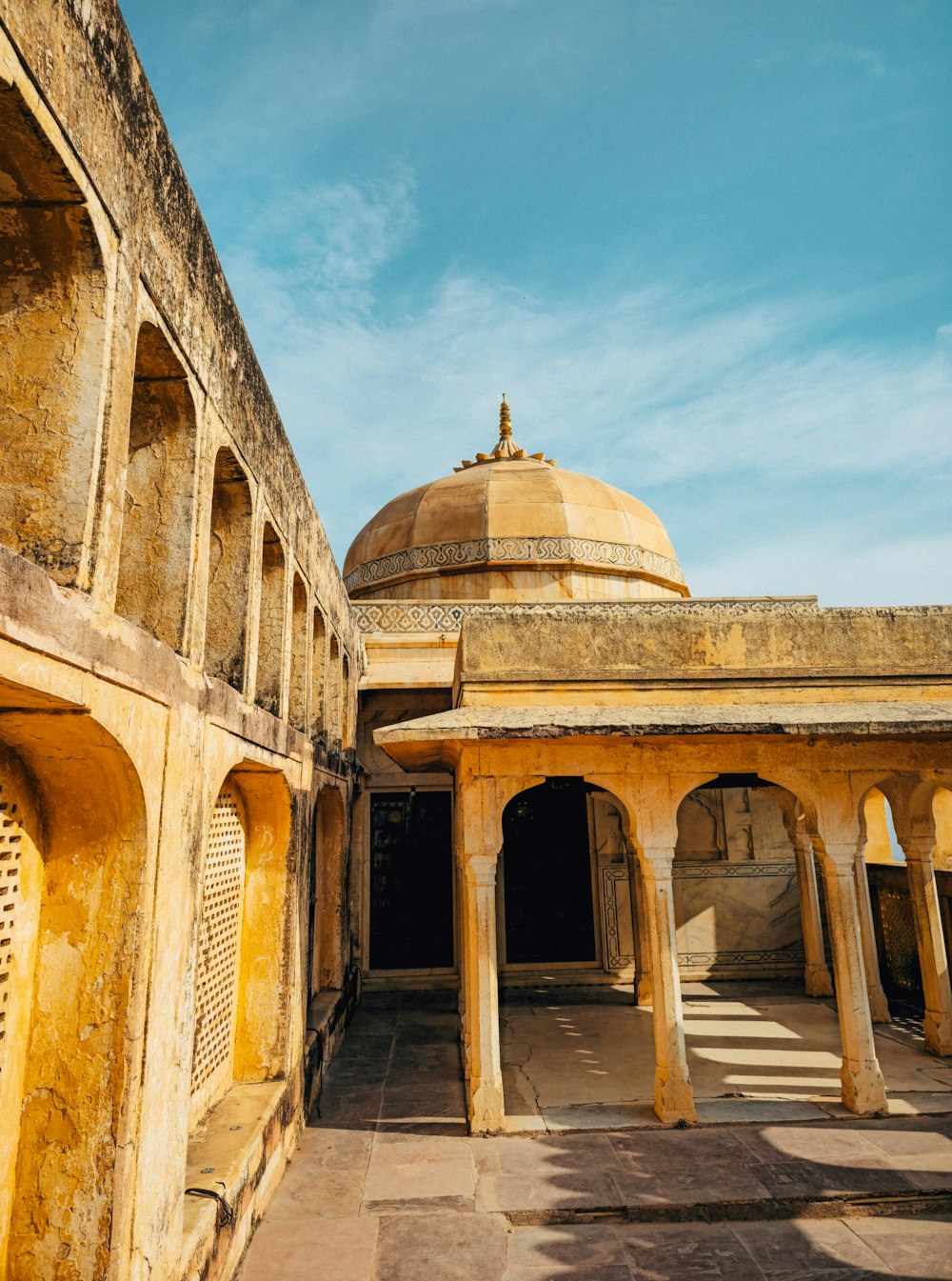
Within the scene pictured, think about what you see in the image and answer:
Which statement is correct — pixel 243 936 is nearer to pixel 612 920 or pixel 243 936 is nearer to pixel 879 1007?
pixel 612 920

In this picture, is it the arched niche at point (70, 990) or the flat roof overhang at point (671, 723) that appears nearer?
the arched niche at point (70, 990)

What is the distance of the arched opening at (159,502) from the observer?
3.71 meters

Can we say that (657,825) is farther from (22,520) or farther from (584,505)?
(584,505)

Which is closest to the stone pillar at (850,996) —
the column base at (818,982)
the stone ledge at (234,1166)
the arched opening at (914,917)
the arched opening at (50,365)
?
the arched opening at (914,917)

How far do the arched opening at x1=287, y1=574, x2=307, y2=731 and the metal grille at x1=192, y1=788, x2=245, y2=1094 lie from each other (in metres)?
1.18

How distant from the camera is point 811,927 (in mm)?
10281

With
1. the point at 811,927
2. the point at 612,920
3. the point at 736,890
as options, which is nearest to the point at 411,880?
the point at 612,920

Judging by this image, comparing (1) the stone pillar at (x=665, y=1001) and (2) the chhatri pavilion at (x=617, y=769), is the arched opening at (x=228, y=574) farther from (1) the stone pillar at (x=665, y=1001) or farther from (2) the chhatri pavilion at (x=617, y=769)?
(1) the stone pillar at (x=665, y=1001)

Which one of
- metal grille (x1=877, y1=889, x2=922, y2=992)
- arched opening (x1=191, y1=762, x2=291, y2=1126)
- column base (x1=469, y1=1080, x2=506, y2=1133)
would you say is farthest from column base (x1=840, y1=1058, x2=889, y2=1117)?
arched opening (x1=191, y1=762, x2=291, y2=1126)

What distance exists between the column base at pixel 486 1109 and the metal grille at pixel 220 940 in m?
1.85

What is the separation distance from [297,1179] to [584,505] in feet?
38.9

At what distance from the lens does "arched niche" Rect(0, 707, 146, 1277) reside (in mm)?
2895

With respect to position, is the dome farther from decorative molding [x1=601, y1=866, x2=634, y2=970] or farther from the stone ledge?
the stone ledge

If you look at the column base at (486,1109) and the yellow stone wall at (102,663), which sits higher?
the yellow stone wall at (102,663)
